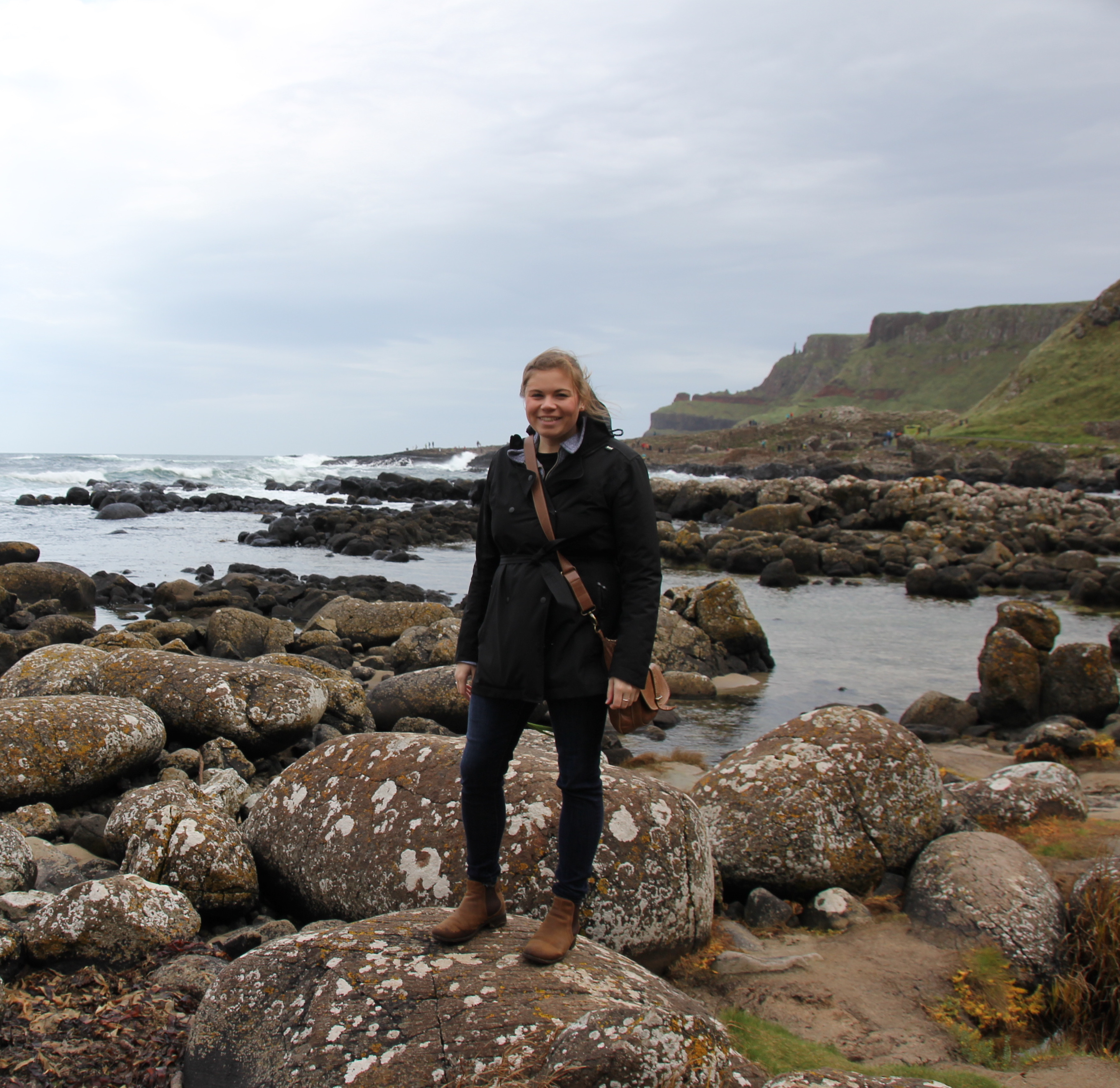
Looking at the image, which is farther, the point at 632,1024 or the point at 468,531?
the point at 468,531

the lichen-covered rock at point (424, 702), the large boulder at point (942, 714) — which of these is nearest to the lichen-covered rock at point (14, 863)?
the lichen-covered rock at point (424, 702)

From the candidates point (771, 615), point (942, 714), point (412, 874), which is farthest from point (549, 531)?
point (771, 615)

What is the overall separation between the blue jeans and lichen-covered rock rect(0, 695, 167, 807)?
4.34 m

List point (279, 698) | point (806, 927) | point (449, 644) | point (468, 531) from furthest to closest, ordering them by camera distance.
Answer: point (468, 531), point (449, 644), point (279, 698), point (806, 927)

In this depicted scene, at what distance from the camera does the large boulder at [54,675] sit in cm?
844

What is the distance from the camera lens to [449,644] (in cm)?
1305

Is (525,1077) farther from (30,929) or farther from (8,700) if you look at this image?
(8,700)

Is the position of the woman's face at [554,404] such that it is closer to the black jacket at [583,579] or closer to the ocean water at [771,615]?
the black jacket at [583,579]

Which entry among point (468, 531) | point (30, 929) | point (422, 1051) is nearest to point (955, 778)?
point (422, 1051)

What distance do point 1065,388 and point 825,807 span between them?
9765 centimetres

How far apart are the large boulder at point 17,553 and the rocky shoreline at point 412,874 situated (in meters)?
16.3

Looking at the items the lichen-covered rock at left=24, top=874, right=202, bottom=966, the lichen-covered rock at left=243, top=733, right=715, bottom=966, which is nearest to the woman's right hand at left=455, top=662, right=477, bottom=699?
the lichen-covered rock at left=243, top=733, right=715, bottom=966

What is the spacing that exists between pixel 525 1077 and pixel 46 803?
4.92 meters

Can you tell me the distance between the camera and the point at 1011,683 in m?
11.9
